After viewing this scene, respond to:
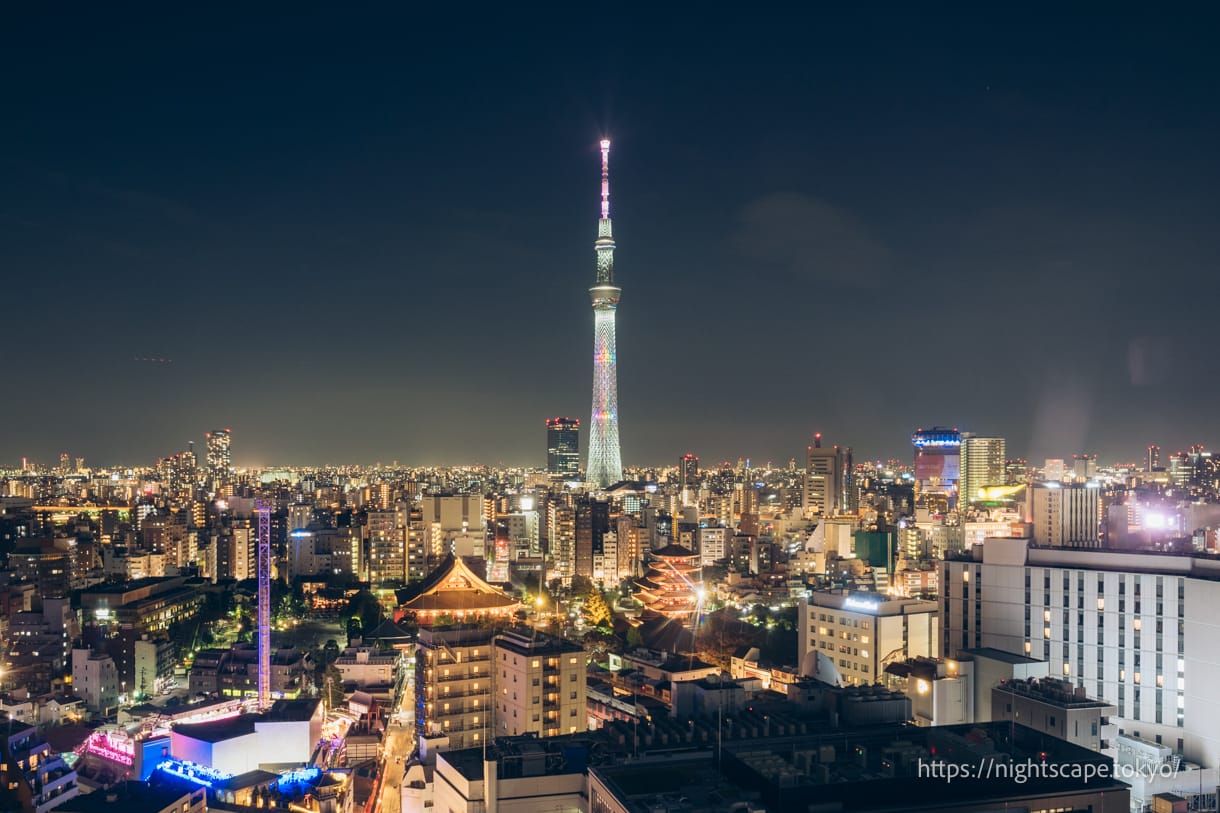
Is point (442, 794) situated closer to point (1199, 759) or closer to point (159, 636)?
point (1199, 759)

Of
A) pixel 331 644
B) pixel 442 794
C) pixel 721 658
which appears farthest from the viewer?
pixel 331 644

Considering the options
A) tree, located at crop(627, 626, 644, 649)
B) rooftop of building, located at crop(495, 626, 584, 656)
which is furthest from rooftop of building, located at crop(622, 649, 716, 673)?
rooftop of building, located at crop(495, 626, 584, 656)

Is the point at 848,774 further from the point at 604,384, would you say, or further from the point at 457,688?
the point at 604,384

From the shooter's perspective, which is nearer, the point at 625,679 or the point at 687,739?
the point at 687,739

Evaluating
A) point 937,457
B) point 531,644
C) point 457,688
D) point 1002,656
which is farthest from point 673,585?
point 937,457

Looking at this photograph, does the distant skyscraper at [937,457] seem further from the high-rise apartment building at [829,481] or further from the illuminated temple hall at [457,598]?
the illuminated temple hall at [457,598]

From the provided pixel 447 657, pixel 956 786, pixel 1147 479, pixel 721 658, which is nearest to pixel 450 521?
pixel 721 658
